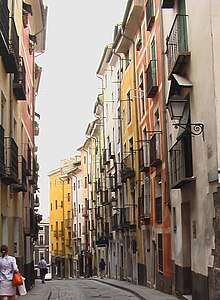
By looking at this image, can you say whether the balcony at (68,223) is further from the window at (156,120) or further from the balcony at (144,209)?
the window at (156,120)

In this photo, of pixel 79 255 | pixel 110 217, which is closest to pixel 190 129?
pixel 110 217

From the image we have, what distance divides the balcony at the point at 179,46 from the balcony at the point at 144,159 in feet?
30.9

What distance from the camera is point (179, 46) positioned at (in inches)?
616

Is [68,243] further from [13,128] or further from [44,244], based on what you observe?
[13,128]

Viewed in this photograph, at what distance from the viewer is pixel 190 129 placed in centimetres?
1500

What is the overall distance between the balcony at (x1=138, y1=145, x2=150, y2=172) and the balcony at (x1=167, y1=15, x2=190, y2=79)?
9423 mm

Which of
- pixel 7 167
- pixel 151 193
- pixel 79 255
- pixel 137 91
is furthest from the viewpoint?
pixel 79 255

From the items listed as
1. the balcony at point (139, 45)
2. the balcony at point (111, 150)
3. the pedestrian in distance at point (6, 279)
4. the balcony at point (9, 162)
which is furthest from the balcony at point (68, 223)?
the pedestrian in distance at point (6, 279)

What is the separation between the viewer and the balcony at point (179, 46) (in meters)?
15.3

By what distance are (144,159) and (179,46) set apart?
10.9 meters

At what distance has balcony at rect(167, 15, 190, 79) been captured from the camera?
15303mm

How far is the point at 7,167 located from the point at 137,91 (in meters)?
13.6

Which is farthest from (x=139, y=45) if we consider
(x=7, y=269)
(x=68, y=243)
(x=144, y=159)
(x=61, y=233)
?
(x=61, y=233)

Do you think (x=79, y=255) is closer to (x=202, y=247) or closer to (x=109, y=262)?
(x=109, y=262)
